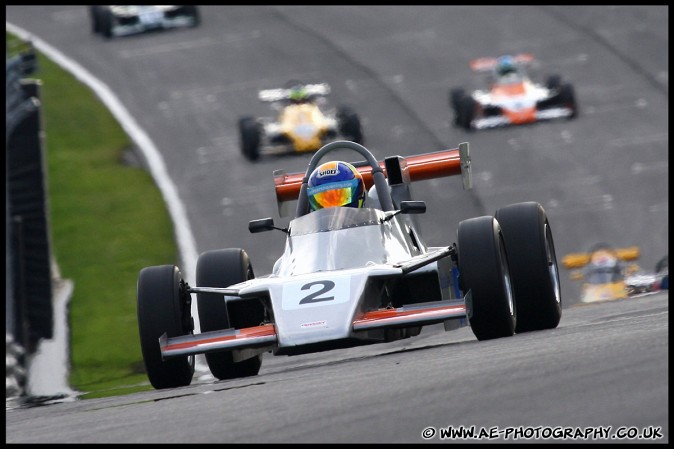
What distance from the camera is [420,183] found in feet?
78.4

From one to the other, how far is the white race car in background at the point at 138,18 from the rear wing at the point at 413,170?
22.6m

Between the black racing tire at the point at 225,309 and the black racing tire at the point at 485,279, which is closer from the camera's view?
the black racing tire at the point at 485,279

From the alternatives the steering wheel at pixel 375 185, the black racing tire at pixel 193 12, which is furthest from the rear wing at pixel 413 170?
the black racing tire at pixel 193 12

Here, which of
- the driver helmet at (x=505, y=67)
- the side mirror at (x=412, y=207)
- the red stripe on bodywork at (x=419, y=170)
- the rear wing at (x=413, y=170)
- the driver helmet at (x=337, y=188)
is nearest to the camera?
the side mirror at (x=412, y=207)

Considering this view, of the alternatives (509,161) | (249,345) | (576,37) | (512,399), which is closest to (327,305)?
(249,345)

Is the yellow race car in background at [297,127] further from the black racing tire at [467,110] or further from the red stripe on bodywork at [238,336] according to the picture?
the red stripe on bodywork at [238,336]

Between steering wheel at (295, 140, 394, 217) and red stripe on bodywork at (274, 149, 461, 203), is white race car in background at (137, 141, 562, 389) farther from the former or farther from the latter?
red stripe on bodywork at (274, 149, 461, 203)

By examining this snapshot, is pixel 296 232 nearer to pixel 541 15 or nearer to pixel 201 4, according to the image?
pixel 541 15

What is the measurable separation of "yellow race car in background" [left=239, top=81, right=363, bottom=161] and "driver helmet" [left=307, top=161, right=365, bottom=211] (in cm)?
1331

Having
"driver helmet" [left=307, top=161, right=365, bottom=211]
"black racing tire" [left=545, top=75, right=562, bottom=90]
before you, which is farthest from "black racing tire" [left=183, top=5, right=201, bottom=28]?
"driver helmet" [left=307, top=161, right=365, bottom=211]

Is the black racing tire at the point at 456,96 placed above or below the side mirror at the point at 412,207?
below

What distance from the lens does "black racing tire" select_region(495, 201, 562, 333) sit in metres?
10.4

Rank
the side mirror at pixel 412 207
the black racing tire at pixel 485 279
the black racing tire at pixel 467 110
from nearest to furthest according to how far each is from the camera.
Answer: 1. the black racing tire at pixel 485 279
2. the side mirror at pixel 412 207
3. the black racing tire at pixel 467 110

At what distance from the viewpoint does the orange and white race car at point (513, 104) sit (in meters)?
26.0
